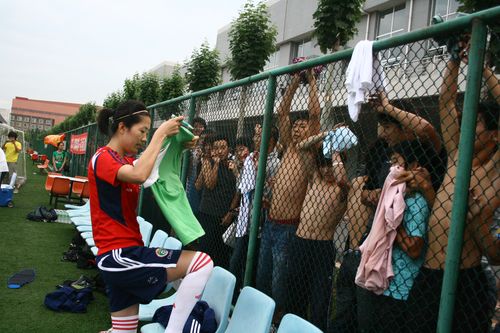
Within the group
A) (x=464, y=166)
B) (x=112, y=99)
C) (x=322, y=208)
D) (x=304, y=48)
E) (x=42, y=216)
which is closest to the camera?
(x=464, y=166)

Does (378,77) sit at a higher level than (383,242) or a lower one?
higher

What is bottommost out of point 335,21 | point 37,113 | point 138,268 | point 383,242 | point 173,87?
point 138,268

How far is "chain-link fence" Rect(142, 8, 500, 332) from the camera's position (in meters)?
1.90

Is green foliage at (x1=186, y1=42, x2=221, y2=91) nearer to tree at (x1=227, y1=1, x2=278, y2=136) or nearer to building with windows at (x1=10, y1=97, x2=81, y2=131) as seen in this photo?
tree at (x1=227, y1=1, x2=278, y2=136)

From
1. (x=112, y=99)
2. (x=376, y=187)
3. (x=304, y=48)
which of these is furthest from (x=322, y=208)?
(x=112, y=99)

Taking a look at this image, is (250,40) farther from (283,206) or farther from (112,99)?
(112,99)

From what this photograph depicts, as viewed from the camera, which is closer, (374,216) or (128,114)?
(374,216)

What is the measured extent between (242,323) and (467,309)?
122cm

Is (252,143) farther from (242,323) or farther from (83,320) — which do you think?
(83,320)

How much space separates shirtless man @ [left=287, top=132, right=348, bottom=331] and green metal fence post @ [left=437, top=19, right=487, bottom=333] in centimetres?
111

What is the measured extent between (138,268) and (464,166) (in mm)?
1704

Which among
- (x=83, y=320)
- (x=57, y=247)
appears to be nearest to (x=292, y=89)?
(x=83, y=320)

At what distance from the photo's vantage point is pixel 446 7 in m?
11.1

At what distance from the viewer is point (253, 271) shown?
128 inches
